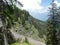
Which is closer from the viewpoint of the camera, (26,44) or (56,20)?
(26,44)

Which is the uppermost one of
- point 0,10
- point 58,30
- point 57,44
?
point 0,10

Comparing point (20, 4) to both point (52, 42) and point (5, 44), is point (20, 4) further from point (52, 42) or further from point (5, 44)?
point (52, 42)

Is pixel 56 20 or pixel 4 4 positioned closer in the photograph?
pixel 4 4

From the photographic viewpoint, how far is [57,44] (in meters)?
31.5

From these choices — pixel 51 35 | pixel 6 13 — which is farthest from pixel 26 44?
pixel 6 13

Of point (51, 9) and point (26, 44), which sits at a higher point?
point (51, 9)

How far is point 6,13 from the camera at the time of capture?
2052cm

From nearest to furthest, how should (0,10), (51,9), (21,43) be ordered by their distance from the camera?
(0,10), (21,43), (51,9)

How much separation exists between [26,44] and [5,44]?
6.32 meters

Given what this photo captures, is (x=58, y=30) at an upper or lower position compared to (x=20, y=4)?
lower

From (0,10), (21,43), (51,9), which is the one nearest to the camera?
(0,10)

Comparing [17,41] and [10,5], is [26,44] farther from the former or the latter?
Result: [10,5]

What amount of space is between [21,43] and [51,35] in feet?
20.1

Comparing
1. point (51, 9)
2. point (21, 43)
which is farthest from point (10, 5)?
point (51, 9)
